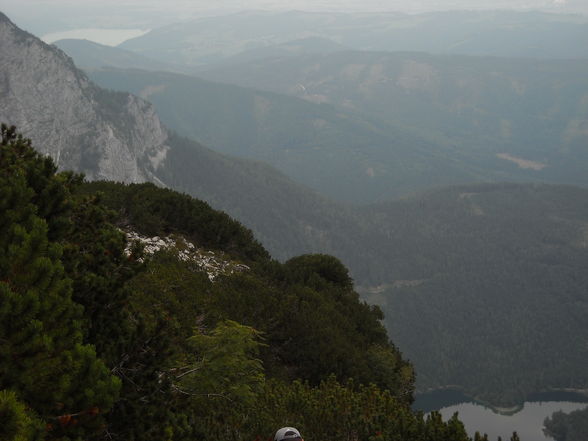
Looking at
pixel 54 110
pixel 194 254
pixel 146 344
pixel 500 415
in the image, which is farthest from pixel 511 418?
pixel 146 344

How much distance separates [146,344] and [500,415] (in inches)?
6954

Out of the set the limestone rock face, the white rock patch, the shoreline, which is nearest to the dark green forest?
the white rock patch

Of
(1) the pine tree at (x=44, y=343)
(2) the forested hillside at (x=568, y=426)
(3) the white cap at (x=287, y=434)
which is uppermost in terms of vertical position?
(1) the pine tree at (x=44, y=343)

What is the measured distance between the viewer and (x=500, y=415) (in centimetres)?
16262

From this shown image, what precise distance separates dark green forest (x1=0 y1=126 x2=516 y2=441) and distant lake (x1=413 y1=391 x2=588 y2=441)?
134335mm

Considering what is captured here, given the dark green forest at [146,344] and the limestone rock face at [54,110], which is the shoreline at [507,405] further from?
the dark green forest at [146,344]

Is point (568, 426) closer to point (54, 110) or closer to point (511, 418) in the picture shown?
point (511, 418)

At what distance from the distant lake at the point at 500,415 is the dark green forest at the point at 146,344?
441 feet

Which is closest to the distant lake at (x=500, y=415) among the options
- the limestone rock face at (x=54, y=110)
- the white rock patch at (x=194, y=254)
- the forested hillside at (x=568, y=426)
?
the forested hillside at (x=568, y=426)

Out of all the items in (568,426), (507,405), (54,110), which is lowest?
(507,405)

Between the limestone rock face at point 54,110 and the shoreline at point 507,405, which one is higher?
the limestone rock face at point 54,110

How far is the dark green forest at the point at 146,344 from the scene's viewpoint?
6.35m

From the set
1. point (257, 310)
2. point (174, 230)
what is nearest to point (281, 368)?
point (257, 310)

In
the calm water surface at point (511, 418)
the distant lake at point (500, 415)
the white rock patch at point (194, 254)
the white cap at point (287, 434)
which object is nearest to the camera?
the white cap at point (287, 434)
